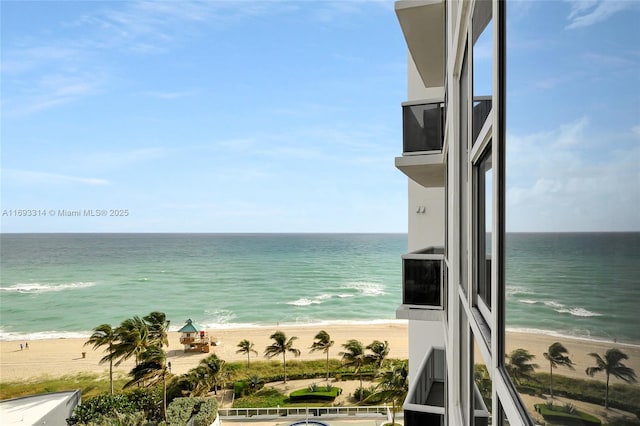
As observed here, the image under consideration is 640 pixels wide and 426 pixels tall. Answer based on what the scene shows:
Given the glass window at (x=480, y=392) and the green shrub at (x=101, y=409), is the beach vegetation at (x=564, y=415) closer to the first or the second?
the glass window at (x=480, y=392)

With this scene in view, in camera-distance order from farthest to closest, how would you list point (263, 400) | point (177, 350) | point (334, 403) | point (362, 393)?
point (177, 350) < point (263, 400) < point (362, 393) < point (334, 403)

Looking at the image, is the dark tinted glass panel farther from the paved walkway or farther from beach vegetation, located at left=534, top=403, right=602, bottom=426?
the paved walkway

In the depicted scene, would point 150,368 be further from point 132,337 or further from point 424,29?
point 424,29

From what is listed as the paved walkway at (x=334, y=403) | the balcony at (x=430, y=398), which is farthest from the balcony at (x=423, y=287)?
the paved walkway at (x=334, y=403)

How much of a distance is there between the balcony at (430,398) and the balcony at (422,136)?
1.76m

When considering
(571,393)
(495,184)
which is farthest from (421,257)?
(571,393)

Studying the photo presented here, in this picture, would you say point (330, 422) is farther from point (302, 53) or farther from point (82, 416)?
point (302, 53)

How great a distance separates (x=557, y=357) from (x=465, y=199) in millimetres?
1091

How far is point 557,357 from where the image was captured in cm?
45

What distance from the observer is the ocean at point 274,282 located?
346mm

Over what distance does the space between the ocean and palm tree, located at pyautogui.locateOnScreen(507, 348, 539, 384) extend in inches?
1.5

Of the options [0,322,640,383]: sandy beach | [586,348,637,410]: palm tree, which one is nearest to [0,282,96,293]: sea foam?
[0,322,640,383]: sandy beach

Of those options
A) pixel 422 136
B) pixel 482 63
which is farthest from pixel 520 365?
pixel 422 136

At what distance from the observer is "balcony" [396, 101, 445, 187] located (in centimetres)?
408
